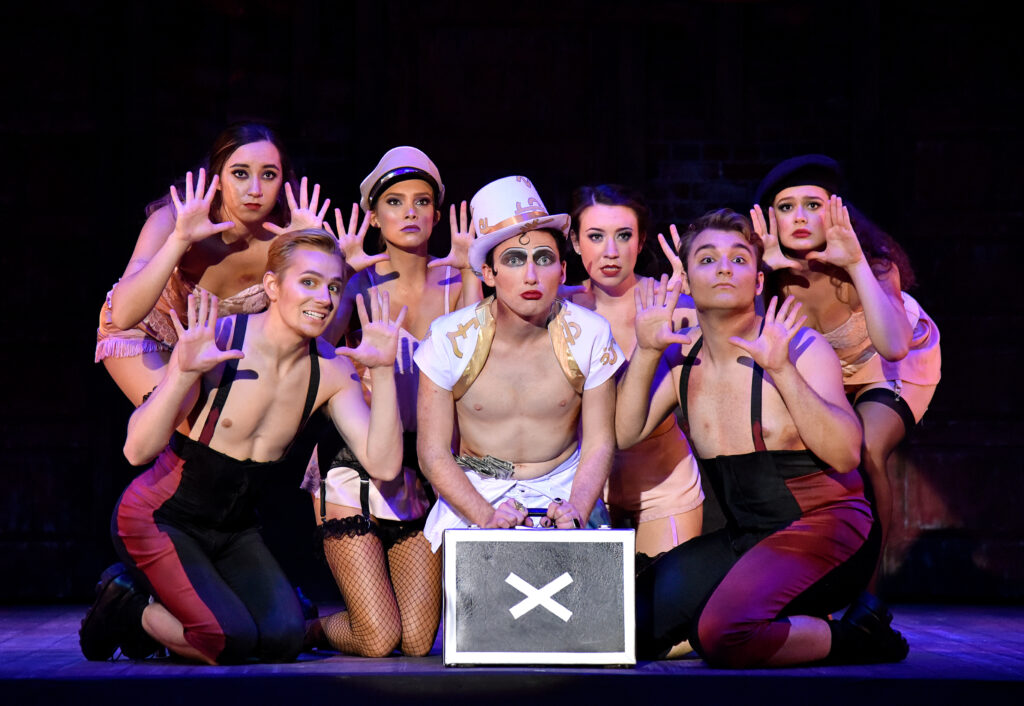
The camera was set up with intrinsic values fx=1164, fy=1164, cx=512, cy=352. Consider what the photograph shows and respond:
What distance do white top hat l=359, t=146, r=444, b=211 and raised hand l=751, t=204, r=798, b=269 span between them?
128 centimetres

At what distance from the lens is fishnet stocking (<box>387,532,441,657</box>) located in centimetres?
406

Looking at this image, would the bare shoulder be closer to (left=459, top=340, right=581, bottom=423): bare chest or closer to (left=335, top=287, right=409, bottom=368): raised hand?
(left=459, top=340, right=581, bottom=423): bare chest

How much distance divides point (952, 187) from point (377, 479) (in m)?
Answer: 3.60

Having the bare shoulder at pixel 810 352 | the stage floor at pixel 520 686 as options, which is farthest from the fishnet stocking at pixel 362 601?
the bare shoulder at pixel 810 352

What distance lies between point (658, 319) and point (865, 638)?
1.18 m

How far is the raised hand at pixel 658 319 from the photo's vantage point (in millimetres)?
3736

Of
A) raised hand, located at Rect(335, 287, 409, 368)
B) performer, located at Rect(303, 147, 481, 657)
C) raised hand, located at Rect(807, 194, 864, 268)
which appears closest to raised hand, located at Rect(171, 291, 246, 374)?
raised hand, located at Rect(335, 287, 409, 368)

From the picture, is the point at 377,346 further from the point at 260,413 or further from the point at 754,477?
the point at 754,477

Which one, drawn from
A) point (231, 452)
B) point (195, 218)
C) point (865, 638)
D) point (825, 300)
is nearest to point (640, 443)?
point (825, 300)

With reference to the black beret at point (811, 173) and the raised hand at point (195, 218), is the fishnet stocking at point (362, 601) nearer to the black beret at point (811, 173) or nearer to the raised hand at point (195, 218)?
the raised hand at point (195, 218)

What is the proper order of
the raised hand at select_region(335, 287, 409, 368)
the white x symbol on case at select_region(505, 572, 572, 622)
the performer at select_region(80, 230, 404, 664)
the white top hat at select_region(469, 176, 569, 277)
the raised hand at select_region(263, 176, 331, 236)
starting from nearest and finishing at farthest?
the white x symbol on case at select_region(505, 572, 572, 622), the performer at select_region(80, 230, 404, 664), the raised hand at select_region(335, 287, 409, 368), the white top hat at select_region(469, 176, 569, 277), the raised hand at select_region(263, 176, 331, 236)

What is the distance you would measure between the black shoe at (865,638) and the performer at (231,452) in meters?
1.53

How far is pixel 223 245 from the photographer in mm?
4492

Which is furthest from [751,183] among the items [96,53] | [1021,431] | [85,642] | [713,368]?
[85,642]
